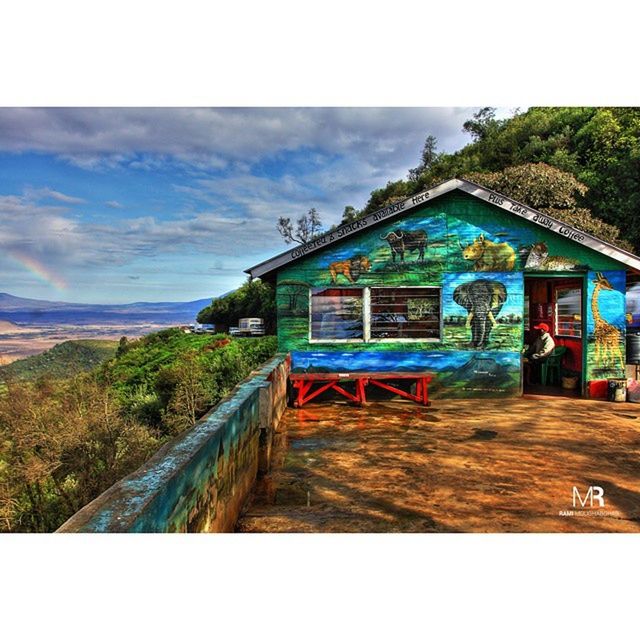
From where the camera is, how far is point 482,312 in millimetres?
9211

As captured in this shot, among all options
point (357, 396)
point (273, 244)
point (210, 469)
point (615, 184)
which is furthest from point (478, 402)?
point (615, 184)

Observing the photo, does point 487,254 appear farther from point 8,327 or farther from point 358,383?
point 8,327

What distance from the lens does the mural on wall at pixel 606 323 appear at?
902 cm

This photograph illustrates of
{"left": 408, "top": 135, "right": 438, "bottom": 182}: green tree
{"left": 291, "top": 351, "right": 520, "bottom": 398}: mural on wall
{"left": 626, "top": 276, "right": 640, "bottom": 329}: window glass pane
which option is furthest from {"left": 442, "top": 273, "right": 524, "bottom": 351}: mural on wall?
{"left": 408, "top": 135, "right": 438, "bottom": 182}: green tree

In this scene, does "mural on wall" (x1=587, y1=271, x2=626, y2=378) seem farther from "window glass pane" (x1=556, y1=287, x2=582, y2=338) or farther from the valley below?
the valley below

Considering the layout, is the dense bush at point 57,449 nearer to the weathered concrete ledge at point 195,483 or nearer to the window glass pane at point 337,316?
the weathered concrete ledge at point 195,483

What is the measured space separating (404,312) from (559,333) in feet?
14.4

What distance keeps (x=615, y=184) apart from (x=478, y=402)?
16328 mm

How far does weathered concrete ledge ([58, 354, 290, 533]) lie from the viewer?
2139 millimetres

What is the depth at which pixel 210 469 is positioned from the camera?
3061mm

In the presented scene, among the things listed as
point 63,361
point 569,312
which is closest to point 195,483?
point 63,361

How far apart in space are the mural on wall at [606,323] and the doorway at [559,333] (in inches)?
15.3

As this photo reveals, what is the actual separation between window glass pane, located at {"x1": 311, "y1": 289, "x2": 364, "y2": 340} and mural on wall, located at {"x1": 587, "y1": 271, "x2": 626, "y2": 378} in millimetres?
4402

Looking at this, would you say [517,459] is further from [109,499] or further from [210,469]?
[109,499]
